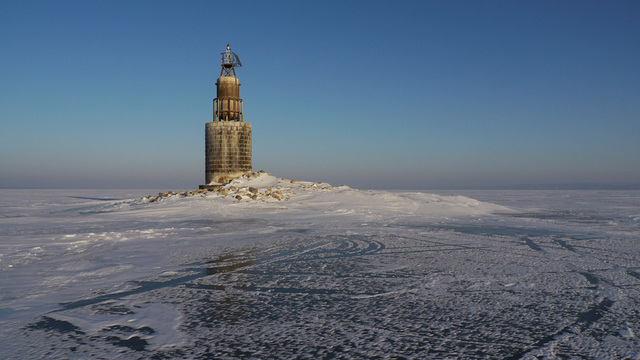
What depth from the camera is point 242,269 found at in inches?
201

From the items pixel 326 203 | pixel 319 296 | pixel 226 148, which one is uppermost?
pixel 226 148

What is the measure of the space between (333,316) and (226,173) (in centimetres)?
2046

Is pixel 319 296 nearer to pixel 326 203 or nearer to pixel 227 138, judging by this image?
pixel 326 203

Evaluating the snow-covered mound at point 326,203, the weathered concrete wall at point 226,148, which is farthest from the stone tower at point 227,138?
the snow-covered mound at point 326,203

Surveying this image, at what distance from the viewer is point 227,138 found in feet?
75.2

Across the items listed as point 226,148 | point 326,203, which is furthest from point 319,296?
point 226,148

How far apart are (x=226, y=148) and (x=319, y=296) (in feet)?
65.5

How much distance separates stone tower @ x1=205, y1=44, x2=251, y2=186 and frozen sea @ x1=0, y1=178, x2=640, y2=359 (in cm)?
1451

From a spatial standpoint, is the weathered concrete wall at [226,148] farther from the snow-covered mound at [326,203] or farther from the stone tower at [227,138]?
the snow-covered mound at [326,203]

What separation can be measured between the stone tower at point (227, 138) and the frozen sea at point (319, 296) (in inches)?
571

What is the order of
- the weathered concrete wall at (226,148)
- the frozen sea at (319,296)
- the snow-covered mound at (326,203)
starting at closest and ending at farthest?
the frozen sea at (319,296) < the snow-covered mound at (326,203) < the weathered concrete wall at (226,148)

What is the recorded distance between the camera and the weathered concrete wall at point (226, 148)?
75.3ft

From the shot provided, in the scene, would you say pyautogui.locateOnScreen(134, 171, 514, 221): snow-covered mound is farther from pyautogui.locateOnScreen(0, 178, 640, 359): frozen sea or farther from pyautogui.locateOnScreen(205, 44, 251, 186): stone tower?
pyautogui.locateOnScreen(0, 178, 640, 359): frozen sea

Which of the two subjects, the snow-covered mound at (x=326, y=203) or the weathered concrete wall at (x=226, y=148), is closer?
the snow-covered mound at (x=326, y=203)
